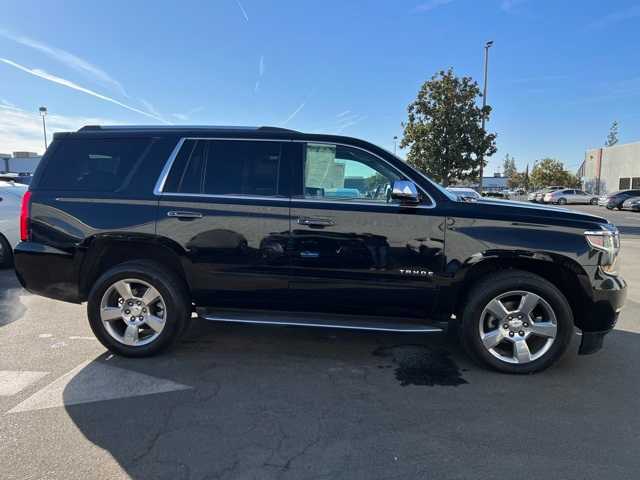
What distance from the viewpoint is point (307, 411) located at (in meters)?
3.14

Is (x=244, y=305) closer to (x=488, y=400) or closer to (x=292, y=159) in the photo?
(x=292, y=159)

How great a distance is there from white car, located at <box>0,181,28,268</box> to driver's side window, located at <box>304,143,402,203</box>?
6.31 m

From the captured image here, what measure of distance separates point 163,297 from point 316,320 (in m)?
1.38

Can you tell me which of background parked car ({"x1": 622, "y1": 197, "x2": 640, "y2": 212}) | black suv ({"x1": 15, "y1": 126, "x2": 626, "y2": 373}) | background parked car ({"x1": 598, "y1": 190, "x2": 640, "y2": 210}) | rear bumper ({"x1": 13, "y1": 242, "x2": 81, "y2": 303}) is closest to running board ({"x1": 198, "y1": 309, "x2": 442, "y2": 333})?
black suv ({"x1": 15, "y1": 126, "x2": 626, "y2": 373})

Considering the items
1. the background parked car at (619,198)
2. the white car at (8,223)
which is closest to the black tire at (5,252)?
the white car at (8,223)

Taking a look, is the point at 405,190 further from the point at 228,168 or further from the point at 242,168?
the point at 228,168

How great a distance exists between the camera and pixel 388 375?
12.3ft

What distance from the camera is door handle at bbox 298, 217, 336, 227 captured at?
3766mm

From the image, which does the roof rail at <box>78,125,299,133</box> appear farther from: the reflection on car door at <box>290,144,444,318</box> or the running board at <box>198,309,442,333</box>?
the running board at <box>198,309,442,333</box>

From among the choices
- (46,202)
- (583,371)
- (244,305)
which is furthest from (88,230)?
(583,371)

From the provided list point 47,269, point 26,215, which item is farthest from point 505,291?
point 26,215

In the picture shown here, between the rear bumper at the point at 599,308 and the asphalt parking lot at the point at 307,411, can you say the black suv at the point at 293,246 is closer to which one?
the rear bumper at the point at 599,308

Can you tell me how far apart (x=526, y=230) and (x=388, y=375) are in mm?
1661

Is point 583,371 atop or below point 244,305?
below
